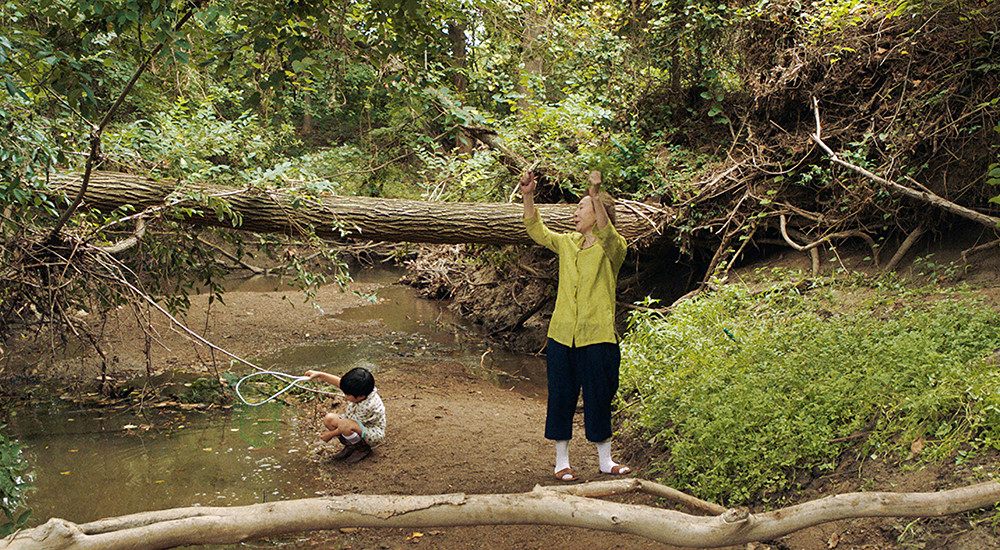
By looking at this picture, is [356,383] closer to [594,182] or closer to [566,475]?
[566,475]

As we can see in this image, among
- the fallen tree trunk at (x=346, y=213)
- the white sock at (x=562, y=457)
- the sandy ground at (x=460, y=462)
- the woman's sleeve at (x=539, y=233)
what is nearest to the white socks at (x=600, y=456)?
the white sock at (x=562, y=457)

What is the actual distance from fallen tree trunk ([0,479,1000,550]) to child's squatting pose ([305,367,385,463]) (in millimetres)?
2355

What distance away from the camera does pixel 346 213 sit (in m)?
7.75

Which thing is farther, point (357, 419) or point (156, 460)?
point (357, 419)

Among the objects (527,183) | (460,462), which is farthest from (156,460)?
(527,183)

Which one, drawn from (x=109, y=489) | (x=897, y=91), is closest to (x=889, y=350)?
(x=897, y=91)

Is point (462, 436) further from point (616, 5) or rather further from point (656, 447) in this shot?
point (616, 5)

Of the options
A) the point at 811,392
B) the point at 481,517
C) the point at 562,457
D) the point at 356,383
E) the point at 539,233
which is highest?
the point at 539,233

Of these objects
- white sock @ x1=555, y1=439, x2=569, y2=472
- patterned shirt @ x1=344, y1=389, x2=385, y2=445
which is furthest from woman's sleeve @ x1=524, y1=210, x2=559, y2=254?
patterned shirt @ x1=344, y1=389, x2=385, y2=445

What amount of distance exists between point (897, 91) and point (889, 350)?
420cm

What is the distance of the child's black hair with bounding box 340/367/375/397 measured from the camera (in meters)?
5.26

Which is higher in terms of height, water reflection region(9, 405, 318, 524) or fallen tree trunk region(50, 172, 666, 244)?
fallen tree trunk region(50, 172, 666, 244)

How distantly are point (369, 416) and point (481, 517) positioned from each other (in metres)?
2.73

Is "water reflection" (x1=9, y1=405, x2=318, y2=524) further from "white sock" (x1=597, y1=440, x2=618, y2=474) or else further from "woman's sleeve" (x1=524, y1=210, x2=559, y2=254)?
"woman's sleeve" (x1=524, y1=210, x2=559, y2=254)
